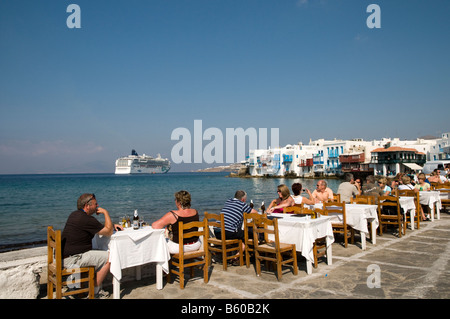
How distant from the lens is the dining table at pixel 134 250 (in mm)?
3986

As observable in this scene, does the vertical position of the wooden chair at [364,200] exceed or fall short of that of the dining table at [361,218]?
it exceeds it

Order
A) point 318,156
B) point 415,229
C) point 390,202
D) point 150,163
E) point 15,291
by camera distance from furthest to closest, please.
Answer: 1. point 150,163
2. point 318,156
3. point 415,229
4. point 390,202
5. point 15,291

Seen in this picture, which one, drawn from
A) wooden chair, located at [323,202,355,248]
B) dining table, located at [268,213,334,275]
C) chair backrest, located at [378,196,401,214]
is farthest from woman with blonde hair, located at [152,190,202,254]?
chair backrest, located at [378,196,401,214]

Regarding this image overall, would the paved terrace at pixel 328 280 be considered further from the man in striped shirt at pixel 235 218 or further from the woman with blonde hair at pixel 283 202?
the woman with blonde hair at pixel 283 202

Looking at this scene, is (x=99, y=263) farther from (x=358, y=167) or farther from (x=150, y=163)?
(x=150, y=163)

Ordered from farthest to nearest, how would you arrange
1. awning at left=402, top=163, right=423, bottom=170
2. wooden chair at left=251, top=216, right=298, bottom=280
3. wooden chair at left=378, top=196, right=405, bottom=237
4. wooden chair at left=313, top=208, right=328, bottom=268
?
1. awning at left=402, top=163, right=423, bottom=170
2. wooden chair at left=378, top=196, right=405, bottom=237
3. wooden chair at left=313, top=208, right=328, bottom=268
4. wooden chair at left=251, top=216, right=298, bottom=280

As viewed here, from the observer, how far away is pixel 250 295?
3.95m

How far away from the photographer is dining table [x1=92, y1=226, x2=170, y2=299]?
399 cm

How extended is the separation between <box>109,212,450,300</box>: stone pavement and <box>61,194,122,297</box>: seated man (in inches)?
23.4

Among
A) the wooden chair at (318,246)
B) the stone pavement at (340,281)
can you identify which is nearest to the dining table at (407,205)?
the stone pavement at (340,281)

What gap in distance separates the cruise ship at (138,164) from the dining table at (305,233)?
13470 centimetres

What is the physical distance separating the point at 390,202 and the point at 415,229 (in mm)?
1499

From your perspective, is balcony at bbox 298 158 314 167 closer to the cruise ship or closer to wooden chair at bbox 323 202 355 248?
wooden chair at bbox 323 202 355 248

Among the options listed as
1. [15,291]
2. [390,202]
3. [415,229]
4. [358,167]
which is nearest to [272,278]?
[15,291]
